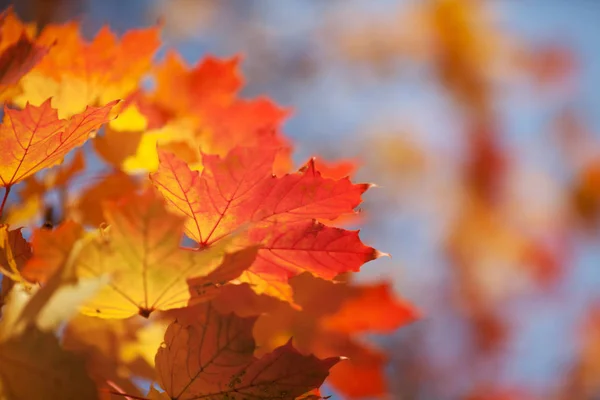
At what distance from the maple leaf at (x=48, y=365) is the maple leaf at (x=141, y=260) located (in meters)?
0.05

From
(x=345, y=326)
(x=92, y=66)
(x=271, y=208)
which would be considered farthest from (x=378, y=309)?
(x=92, y=66)

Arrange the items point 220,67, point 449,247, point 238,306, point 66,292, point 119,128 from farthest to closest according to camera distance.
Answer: point 449,247, point 220,67, point 119,128, point 238,306, point 66,292

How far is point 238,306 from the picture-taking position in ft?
1.37

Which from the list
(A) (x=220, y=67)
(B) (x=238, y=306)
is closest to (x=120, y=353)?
(B) (x=238, y=306)

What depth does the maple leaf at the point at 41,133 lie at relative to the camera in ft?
1.20

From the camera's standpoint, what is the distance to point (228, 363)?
1.16 feet

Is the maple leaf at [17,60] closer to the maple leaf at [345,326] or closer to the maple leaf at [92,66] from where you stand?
the maple leaf at [92,66]

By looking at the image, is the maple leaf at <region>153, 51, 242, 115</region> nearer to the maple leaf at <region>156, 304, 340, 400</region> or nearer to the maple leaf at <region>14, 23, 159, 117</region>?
the maple leaf at <region>14, 23, 159, 117</region>

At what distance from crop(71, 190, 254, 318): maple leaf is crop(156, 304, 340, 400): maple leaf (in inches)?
1.0

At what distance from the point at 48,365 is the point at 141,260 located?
0.08m

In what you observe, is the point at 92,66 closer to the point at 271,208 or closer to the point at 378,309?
the point at 271,208

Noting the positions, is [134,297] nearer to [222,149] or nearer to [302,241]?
[302,241]

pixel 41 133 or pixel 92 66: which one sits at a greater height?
pixel 92 66

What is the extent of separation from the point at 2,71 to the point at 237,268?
258mm
